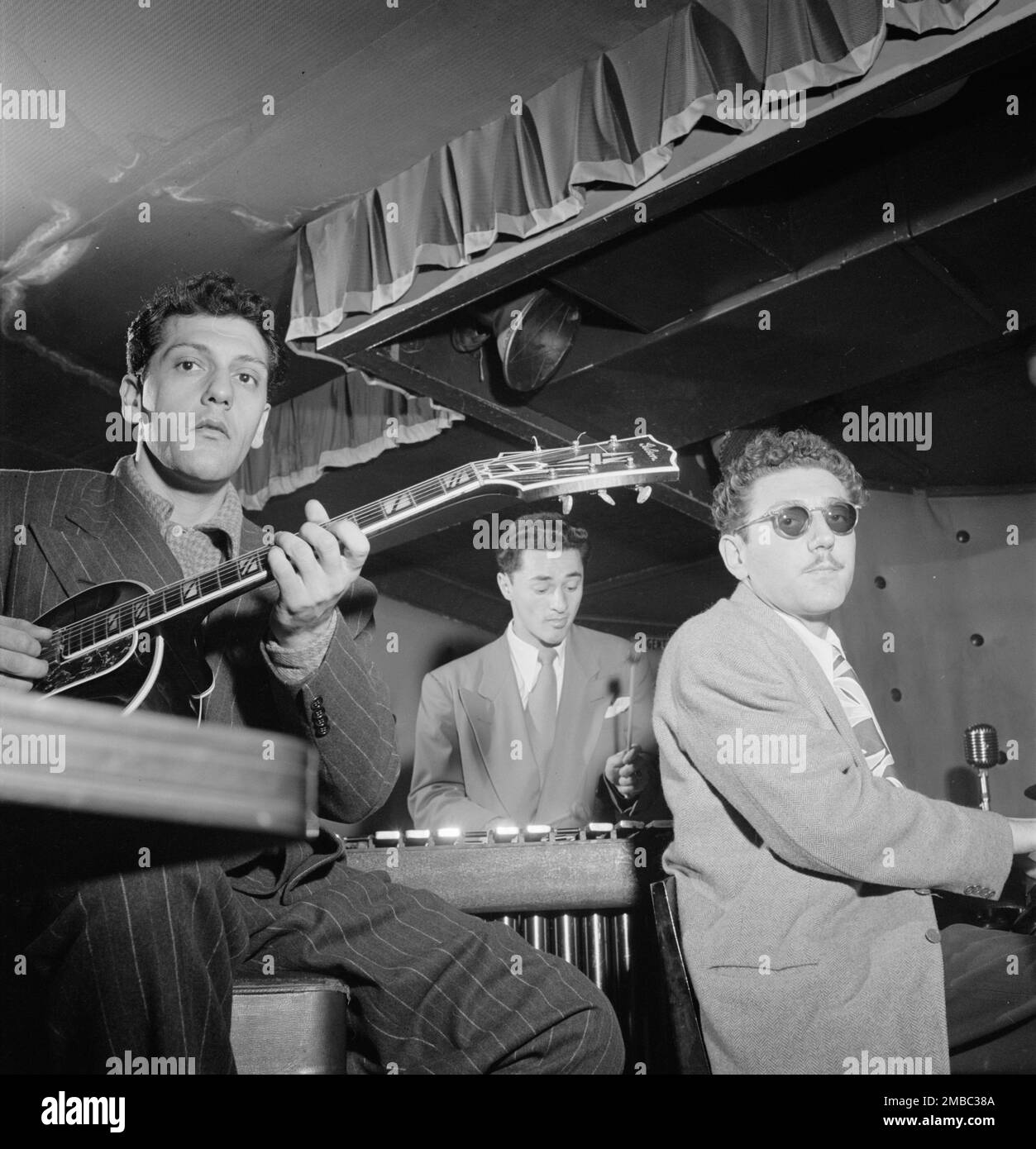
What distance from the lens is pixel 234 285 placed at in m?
2.45

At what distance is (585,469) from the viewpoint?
7.77 feet

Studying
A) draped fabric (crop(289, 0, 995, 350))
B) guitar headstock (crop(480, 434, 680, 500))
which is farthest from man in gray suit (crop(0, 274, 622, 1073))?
draped fabric (crop(289, 0, 995, 350))

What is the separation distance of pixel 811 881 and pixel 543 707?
217 centimetres

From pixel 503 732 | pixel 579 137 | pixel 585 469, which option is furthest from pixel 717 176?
pixel 503 732

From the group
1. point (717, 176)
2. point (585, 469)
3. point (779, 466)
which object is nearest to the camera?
point (779, 466)

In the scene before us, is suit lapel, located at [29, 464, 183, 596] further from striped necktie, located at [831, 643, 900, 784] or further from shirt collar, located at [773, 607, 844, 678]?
striped necktie, located at [831, 643, 900, 784]

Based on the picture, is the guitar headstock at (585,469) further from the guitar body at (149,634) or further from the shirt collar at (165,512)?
the shirt collar at (165,512)

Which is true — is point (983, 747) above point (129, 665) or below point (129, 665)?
below

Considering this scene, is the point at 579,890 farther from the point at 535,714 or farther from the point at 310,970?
the point at 535,714

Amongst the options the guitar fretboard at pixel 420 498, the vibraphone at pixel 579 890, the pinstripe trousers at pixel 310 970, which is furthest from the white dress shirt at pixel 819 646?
the pinstripe trousers at pixel 310 970

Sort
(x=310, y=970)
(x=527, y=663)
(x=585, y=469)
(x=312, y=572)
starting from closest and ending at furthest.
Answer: (x=310, y=970), (x=312, y=572), (x=585, y=469), (x=527, y=663)

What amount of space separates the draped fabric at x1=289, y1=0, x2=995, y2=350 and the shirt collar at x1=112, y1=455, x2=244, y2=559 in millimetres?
1163

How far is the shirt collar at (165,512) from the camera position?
2.23m

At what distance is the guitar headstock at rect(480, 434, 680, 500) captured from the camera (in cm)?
230
